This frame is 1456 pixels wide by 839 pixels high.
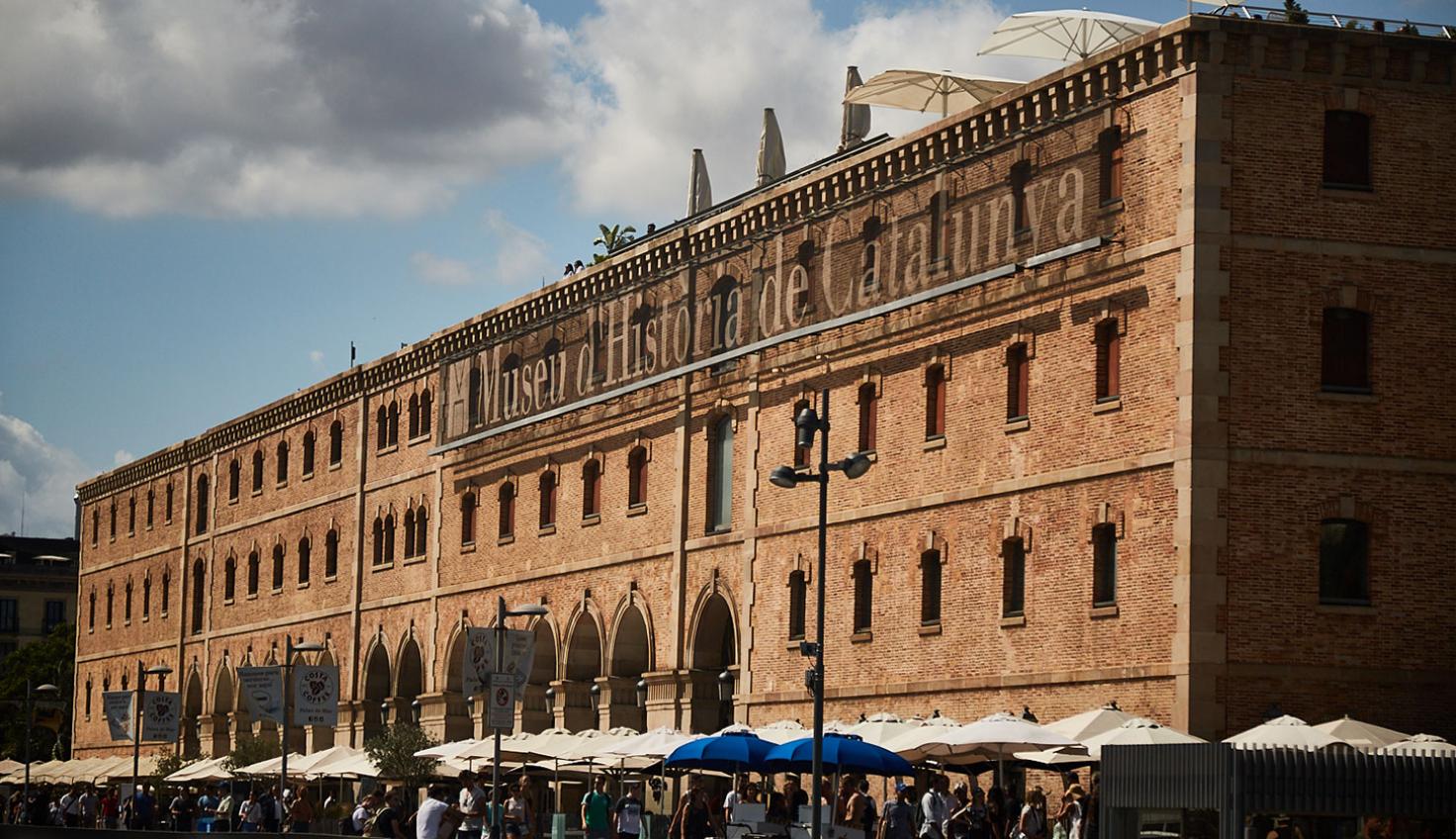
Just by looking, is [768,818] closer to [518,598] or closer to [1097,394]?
[1097,394]

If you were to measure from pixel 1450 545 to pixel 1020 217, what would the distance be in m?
9.59

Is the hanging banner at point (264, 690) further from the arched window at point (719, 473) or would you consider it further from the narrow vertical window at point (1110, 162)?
the narrow vertical window at point (1110, 162)

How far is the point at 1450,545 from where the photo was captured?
39.5 metres

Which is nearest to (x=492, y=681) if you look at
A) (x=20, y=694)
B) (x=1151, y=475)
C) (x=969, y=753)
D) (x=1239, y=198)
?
(x=969, y=753)

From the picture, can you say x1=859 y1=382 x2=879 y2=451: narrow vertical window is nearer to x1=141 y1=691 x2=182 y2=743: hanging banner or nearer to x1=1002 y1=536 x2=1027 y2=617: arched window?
x1=1002 y1=536 x2=1027 y2=617: arched window

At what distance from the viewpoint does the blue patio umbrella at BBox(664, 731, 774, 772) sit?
3925cm

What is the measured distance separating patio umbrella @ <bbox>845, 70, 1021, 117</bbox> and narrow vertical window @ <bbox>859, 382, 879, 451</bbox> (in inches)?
244

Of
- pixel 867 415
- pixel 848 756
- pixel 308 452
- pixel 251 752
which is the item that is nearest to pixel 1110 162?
pixel 867 415

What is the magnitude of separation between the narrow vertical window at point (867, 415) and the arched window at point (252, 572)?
3923 cm

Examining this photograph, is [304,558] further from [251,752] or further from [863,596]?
[863,596]

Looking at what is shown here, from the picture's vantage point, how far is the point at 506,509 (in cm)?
6372

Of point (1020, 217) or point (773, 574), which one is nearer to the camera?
point (1020, 217)

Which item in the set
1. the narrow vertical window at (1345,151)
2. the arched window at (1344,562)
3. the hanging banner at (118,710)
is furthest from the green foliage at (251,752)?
the narrow vertical window at (1345,151)

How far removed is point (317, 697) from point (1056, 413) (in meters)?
14.1
